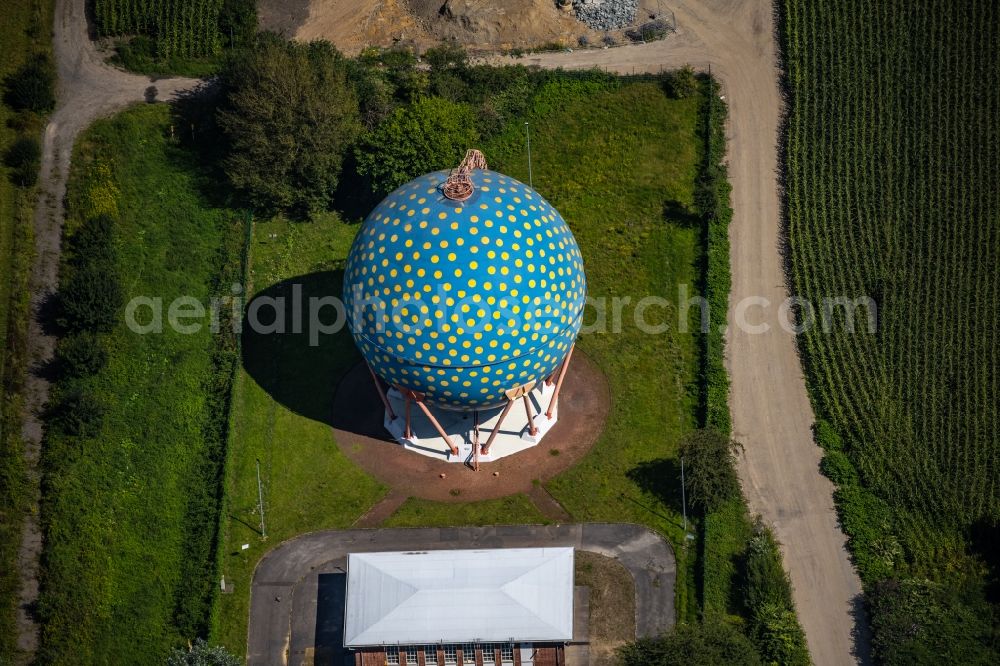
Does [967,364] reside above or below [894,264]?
below

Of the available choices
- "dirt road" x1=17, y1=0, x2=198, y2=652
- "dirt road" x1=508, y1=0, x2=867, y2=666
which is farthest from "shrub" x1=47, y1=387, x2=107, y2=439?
"dirt road" x1=508, y1=0, x2=867, y2=666

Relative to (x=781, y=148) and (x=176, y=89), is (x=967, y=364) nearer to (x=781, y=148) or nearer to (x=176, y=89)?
(x=781, y=148)

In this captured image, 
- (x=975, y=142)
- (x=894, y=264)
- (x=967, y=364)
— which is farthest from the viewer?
(x=975, y=142)

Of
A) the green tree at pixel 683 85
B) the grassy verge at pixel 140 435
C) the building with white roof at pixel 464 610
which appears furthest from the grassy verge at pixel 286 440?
the green tree at pixel 683 85

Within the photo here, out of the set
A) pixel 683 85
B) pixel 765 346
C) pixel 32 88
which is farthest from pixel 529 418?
pixel 32 88

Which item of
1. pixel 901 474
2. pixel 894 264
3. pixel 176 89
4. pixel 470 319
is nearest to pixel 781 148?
pixel 894 264

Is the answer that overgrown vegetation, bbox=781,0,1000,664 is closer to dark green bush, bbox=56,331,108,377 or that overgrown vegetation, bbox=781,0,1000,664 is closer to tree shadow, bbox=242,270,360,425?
tree shadow, bbox=242,270,360,425
